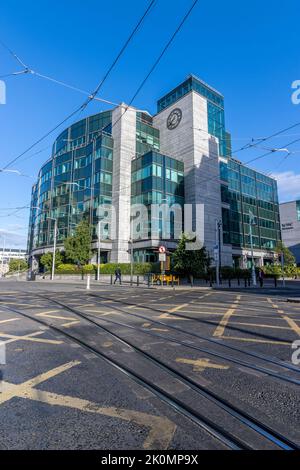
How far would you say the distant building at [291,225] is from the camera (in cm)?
7444

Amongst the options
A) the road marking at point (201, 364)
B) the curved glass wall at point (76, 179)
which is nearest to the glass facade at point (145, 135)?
the curved glass wall at point (76, 179)

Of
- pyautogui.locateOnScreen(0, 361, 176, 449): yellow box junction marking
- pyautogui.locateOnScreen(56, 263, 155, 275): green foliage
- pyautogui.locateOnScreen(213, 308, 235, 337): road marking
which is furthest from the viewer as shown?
pyautogui.locateOnScreen(56, 263, 155, 275): green foliage

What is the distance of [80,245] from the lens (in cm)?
3744

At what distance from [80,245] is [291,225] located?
64.5 metres

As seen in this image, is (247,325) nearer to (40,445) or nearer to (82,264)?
(40,445)

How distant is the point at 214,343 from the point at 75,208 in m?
41.7

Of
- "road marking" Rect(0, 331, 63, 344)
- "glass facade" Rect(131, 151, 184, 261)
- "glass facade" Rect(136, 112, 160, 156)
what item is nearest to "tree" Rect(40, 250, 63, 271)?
"glass facade" Rect(131, 151, 184, 261)

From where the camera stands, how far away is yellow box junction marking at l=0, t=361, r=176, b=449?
217 cm

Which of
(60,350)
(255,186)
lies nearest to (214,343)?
(60,350)

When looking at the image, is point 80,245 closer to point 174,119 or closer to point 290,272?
point 174,119

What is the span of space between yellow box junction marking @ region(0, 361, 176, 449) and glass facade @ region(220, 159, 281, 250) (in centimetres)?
4709

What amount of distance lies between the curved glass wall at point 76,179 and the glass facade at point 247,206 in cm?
2147

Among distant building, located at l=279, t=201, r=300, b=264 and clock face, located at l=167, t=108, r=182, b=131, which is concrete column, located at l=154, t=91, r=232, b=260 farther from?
distant building, located at l=279, t=201, r=300, b=264
